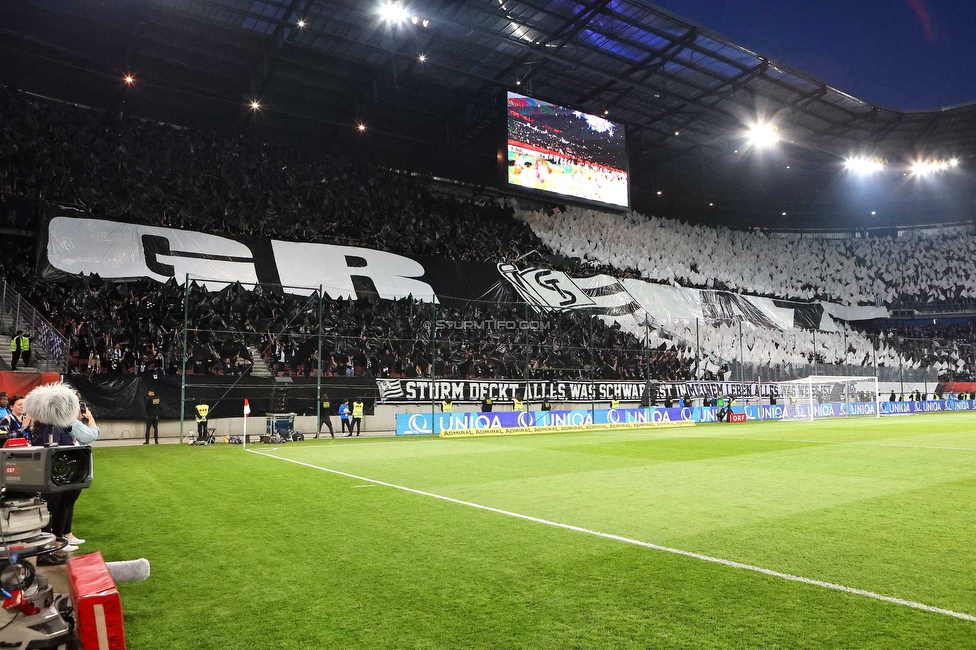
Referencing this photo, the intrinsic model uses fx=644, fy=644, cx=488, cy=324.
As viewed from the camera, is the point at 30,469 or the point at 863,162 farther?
the point at 863,162

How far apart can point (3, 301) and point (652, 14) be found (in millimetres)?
25559

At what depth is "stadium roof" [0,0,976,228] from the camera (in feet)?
85.9

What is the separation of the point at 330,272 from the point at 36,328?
1113 cm

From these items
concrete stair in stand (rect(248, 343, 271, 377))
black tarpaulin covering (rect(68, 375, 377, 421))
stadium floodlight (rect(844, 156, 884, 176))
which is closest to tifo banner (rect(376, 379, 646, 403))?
black tarpaulin covering (rect(68, 375, 377, 421))

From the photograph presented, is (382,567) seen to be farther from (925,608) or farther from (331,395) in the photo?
(331,395)

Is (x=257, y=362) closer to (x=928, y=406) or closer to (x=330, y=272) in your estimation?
(x=330, y=272)

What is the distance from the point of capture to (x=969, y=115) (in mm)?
38156

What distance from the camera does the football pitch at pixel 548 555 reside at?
3854 millimetres

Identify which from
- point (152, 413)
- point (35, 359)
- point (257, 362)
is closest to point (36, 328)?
point (35, 359)

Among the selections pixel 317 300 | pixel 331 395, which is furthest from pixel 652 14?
pixel 331 395

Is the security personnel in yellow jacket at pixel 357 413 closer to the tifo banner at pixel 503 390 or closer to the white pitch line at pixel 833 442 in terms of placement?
the tifo banner at pixel 503 390

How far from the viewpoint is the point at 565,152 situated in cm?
3162

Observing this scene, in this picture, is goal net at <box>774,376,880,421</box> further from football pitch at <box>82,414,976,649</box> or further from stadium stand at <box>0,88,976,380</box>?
football pitch at <box>82,414,976,649</box>

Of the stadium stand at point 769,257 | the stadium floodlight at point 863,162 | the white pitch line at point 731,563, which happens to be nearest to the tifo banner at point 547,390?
the stadium stand at point 769,257
